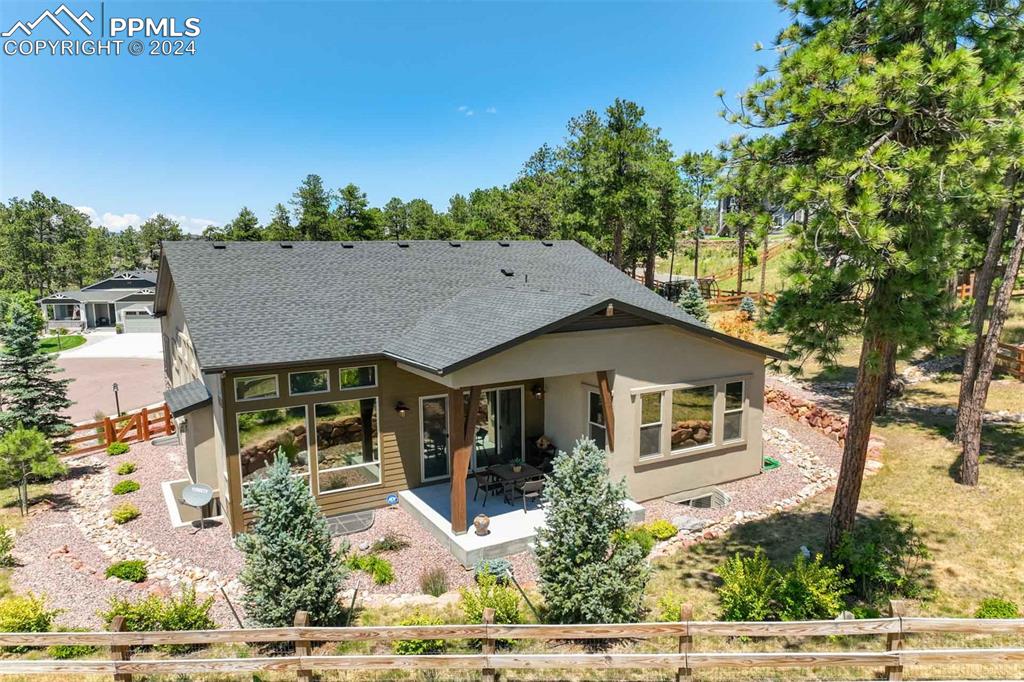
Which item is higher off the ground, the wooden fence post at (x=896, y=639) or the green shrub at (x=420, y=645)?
the wooden fence post at (x=896, y=639)

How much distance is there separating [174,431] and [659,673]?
58.0ft

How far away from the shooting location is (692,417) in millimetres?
13844

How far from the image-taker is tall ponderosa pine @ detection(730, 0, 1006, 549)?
697 centimetres

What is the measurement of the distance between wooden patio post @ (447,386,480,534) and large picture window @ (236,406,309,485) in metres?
3.34

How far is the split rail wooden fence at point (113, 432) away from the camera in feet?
57.3

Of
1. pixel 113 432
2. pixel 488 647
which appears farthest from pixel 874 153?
pixel 113 432

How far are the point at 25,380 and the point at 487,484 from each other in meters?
14.0

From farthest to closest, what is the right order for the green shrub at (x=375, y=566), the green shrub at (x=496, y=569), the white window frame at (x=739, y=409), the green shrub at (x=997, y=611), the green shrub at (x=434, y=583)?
the white window frame at (x=739, y=409) < the green shrub at (x=375, y=566) < the green shrub at (x=496, y=569) < the green shrub at (x=434, y=583) < the green shrub at (x=997, y=611)

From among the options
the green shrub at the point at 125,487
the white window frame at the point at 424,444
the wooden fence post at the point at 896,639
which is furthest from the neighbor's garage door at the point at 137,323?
the wooden fence post at the point at 896,639

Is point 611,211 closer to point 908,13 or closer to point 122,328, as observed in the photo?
point 908,13

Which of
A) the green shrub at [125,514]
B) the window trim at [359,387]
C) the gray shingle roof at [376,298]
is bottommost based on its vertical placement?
the green shrub at [125,514]

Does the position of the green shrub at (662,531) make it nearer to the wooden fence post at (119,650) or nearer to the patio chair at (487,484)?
the patio chair at (487,484)

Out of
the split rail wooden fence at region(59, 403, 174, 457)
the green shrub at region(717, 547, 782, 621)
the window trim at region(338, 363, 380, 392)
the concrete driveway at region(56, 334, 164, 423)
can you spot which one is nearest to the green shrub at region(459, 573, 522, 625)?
the green shrub at region(717, 547, 782, 621)

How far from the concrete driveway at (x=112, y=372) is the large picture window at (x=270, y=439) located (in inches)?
399
